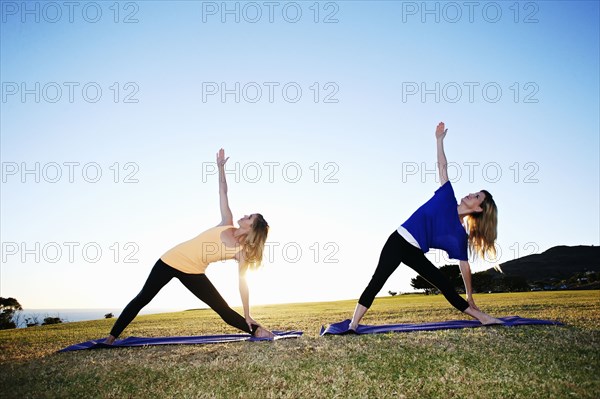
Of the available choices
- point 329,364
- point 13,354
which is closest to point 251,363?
point 329,364

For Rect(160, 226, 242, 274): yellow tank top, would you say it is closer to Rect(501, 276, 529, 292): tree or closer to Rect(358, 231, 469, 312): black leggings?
Rect(358, 231, 469, 312): black leggings

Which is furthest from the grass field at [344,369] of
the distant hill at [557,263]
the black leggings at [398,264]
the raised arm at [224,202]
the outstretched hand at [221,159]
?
the distant hill at [557,263]

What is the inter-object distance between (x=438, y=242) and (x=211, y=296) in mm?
3658

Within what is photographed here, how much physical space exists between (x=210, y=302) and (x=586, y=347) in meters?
5.05

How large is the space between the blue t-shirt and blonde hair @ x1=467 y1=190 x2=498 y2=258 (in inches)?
12.3

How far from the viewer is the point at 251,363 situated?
15.7 feet

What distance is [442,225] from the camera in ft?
22.4

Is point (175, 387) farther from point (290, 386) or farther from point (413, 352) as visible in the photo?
point (413, 352)

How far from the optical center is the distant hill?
38478 millimetres

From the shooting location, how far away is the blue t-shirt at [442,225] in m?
6.80

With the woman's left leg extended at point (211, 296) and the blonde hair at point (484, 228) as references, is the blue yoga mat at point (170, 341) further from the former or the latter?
the blonde hair at point (484, 228)

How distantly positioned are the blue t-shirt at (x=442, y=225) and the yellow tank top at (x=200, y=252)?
282cm

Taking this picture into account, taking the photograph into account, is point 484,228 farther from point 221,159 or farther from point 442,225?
point 221,159

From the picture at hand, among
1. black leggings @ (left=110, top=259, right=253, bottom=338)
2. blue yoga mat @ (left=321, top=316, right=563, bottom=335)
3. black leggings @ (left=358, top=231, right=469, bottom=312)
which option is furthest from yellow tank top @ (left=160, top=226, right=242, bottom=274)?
black leggings @ (left=358, top=231, right=469, bottom=312)
